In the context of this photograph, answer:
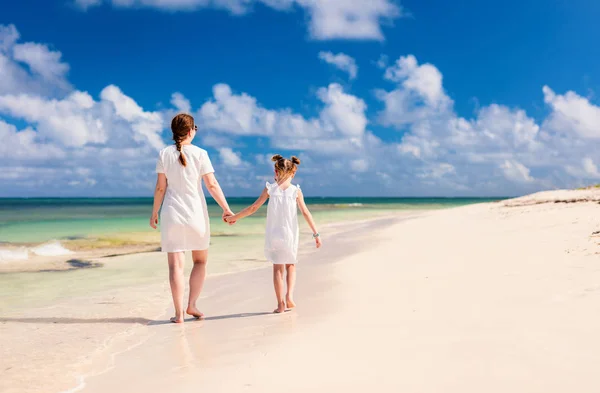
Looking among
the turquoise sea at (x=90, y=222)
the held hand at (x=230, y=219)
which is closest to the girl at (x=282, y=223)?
the held hand at (x=230, y=219)

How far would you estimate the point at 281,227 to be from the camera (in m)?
5.98

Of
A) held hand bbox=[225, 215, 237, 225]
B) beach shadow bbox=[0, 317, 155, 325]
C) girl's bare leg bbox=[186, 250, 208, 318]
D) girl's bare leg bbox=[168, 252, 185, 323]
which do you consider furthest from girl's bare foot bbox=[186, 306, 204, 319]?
held hand bbox=[225, 215, 237, 225]

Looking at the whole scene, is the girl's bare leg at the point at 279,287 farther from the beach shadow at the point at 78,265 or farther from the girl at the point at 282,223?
the beach shadow at the point at 78,265

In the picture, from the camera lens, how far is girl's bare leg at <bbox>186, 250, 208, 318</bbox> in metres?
5.85

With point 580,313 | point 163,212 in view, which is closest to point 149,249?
point 163,212

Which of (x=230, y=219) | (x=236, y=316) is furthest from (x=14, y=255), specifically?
(x=236, y=316)

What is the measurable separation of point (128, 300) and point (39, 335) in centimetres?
191

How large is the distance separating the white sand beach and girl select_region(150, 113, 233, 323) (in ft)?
2.92

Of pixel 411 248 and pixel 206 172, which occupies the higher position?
pixel 206 172

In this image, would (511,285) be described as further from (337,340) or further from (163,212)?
(163,212)

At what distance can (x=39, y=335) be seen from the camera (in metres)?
5.43

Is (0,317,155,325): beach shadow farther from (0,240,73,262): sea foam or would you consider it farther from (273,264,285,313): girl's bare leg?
(0,240,73,262): sea foam

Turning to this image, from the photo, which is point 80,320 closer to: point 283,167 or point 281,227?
point 281,227

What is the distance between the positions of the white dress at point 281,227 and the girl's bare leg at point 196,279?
792 mm
